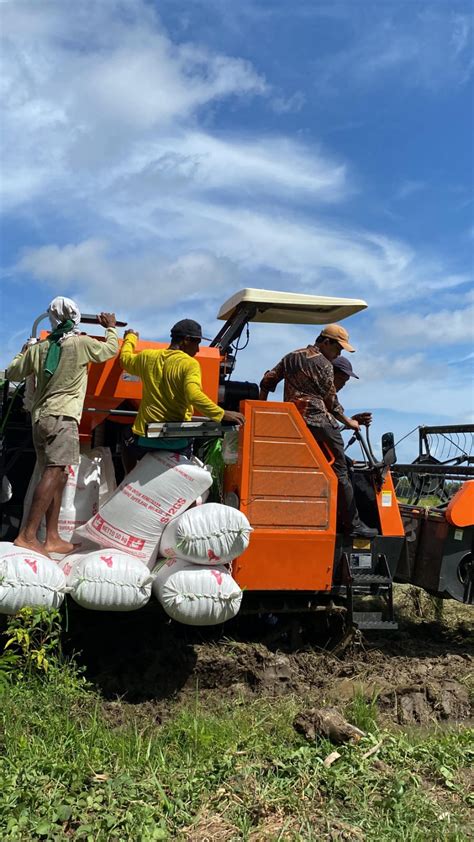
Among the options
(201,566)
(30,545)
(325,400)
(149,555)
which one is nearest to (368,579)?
(325,400)

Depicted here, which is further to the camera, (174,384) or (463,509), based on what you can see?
(463,509)

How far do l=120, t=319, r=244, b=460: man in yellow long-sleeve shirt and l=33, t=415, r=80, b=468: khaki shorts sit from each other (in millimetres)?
435

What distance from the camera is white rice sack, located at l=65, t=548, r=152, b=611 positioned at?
4430 mm

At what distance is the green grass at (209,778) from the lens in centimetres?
323

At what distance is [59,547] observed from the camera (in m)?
4.84

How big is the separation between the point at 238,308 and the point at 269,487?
156 cm

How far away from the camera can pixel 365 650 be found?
235 inches

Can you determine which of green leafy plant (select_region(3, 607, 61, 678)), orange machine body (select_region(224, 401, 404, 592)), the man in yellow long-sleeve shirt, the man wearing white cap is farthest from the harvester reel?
green leafy plant (select_region(3, 607, 61, 678))

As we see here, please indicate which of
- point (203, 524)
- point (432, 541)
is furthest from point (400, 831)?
point (432, 541)

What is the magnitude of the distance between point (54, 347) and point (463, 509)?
348 cm

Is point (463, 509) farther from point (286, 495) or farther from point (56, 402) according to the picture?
point (56, 402)

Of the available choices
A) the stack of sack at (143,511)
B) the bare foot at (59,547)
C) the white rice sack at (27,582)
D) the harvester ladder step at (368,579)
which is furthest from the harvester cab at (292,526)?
the white rice sack at (27,582)

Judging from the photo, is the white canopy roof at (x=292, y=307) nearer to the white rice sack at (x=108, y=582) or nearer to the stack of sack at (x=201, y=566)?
the stack of sack at (x=201, y=566)

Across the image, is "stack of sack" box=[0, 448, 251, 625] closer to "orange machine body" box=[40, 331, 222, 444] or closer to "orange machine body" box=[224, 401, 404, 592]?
"orange machine body" box=[224, 401, 404, 592]
